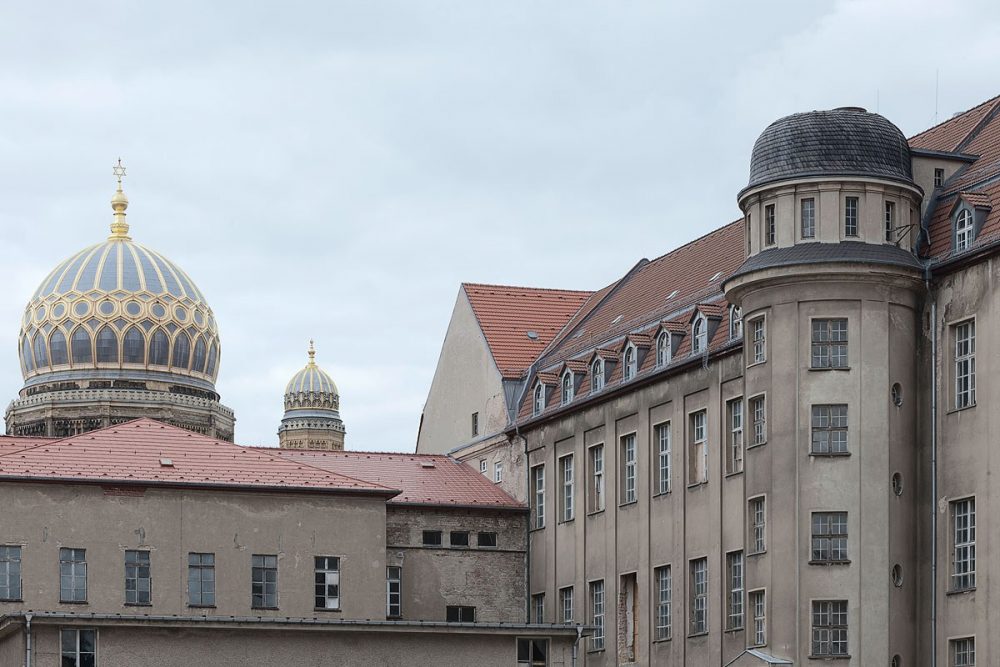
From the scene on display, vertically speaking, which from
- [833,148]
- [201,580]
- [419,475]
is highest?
[833,148]

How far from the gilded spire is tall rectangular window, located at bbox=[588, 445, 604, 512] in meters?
46.2

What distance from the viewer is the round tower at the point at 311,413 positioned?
538 ft

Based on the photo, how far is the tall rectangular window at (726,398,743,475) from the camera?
2554 inches

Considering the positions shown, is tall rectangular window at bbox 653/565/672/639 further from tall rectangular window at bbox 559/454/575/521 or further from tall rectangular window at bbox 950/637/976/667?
tall rectangular window at bbox 950/637/976/667

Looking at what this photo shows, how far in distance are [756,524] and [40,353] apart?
57.7m

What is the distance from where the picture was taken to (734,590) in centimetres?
A: 6481

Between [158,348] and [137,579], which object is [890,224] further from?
[158,348]

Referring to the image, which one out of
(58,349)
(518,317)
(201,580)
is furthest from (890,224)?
(58,349)

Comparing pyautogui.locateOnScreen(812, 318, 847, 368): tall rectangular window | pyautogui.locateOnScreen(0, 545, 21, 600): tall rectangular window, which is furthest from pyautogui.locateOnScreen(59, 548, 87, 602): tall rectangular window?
pyautogui.locateOnScreen(812, 318, 847, 368): tall rectangular window

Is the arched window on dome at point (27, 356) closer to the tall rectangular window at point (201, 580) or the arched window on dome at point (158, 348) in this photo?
the arched window on dome at point (158, 348)

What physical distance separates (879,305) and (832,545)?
594 cm

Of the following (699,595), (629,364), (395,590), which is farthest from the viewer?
(395,590)

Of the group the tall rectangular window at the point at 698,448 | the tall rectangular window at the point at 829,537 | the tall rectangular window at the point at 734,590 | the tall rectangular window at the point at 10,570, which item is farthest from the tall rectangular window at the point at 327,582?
the tall rectangular window at the point at 829,537

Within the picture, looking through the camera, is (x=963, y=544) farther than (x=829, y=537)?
No
